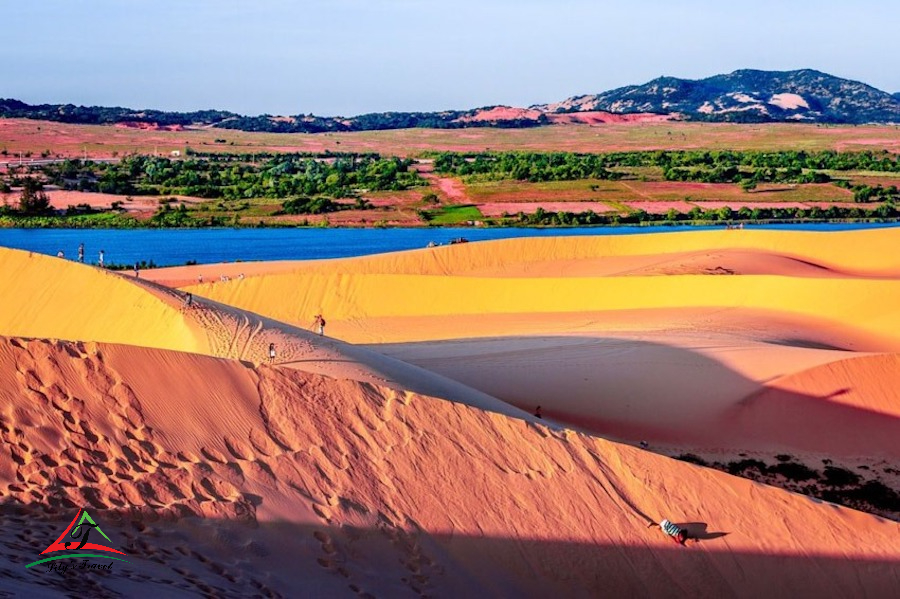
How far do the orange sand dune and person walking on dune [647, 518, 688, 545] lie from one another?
3.0 inches

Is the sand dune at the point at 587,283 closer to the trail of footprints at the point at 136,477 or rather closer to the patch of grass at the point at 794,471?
the patch of grass at the point at 794,471

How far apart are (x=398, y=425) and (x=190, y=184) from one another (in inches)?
2616

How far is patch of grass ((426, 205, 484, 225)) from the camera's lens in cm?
6100

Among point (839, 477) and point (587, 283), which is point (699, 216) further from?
point (839, 477)

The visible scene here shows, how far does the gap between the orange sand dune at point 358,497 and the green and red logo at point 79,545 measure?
0.11 metres

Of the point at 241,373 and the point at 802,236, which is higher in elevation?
the point at 241,373

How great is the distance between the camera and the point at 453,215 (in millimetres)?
62906

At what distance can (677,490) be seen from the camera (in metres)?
11.6

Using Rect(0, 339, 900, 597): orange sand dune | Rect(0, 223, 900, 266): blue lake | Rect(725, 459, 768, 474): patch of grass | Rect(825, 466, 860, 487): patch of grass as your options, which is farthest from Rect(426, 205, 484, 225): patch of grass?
Rect(0, 339, 900, 597): orange sand dune

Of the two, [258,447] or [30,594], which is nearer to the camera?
[30,594]

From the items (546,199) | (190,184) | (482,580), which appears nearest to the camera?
(482,580)

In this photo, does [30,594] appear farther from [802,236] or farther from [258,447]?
[802,236]

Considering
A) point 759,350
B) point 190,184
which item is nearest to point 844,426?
point 759,350

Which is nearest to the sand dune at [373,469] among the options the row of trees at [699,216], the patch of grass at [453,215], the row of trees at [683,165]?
the row of trees at [699,216]
